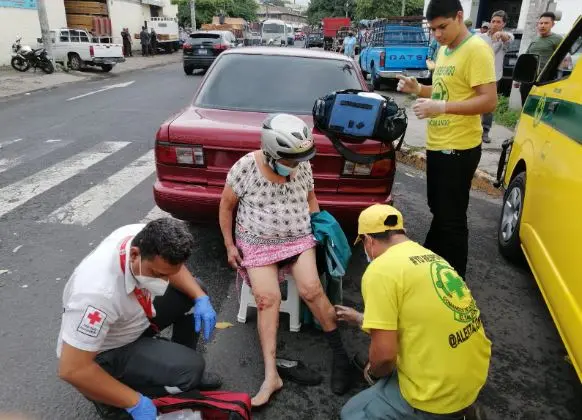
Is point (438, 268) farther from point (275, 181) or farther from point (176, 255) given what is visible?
point (275, 181)

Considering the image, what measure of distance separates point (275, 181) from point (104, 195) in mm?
3236

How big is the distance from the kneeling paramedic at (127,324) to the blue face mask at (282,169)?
816mm

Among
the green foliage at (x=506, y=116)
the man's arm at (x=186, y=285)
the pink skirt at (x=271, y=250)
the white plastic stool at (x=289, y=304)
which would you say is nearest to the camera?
the man's arm at (x=186, y=285)

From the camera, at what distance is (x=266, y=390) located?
250cm

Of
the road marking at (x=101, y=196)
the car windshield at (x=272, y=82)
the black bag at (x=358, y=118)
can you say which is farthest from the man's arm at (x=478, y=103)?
the road marking at (x=101, y=196)

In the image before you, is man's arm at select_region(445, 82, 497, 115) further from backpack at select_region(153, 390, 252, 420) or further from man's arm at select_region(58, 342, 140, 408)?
man's arm at select_region(58, 342, 140, 408)

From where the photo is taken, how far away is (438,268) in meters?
1.86

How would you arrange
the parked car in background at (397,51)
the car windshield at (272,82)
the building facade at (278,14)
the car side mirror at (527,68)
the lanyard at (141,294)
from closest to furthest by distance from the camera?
the lanyard at (141,294)
the car side mirror at (527,68)
the car windshield at (272,82)
the parked car in background at (397,51)
the building facade at (278,14)

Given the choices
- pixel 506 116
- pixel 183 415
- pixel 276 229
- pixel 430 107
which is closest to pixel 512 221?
pixel 430 107

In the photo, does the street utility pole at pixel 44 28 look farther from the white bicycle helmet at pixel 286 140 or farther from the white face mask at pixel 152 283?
the white face mask at pixel 152 283

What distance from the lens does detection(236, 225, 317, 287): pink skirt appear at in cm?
281

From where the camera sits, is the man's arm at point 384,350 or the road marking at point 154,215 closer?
the man's arm at point 384,350

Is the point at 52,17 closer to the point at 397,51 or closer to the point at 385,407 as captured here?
the point at 397,51

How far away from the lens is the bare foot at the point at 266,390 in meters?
2.44
